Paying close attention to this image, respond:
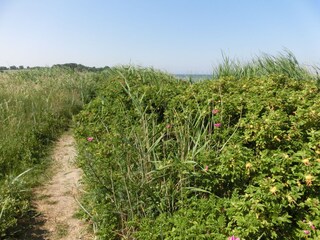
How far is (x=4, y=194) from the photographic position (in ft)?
9.98

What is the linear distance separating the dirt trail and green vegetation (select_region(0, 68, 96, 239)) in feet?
0.66

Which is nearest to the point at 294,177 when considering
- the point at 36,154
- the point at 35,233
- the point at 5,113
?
the point at 35,233

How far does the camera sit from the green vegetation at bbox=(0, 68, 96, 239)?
3.08m

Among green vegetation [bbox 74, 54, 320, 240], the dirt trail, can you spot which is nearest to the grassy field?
green vegetation [bbox 74, 54, 320, 240]

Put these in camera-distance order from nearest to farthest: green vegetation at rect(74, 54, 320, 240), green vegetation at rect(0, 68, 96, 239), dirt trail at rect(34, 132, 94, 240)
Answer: green vegetation at rect(74, 54, 320, 240) < dirt trail at rect(34, 132, 94, 240) < green vegetation at rect(0, 68, 96, 239)

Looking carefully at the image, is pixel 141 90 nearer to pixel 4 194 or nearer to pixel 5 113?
pixel 4 194

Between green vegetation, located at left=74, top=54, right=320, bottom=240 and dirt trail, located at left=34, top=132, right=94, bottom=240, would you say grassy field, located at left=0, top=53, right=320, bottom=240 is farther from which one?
dirt trail, located at left=34, top=132, right=94, bottom=240

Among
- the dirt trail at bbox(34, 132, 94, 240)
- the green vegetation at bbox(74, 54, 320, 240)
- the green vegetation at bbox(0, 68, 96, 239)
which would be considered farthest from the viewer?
the green vegetation at bbox(0, 68, 96, 239)

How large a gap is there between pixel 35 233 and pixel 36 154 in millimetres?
2310

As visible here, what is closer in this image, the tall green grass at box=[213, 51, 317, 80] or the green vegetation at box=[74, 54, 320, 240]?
the green vegetation at box=[74, 54, 320, 240]

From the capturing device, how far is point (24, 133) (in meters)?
5.33

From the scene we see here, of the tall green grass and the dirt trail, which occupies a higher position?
the tall green grass

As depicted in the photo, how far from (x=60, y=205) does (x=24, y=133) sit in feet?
7.86

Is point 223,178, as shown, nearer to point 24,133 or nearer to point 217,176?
point 217,176
